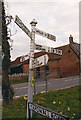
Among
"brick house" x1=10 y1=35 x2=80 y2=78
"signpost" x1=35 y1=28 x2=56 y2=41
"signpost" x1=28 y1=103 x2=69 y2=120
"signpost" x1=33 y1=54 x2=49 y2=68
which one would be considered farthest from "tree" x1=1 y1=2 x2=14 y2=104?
"brick house" x1=10 y1=35 x2=80 y2=78

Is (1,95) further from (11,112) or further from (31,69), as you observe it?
(31,69)

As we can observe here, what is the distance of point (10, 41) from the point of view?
11.2m

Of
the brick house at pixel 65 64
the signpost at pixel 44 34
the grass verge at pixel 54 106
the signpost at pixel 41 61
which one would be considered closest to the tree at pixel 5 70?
the grass verge at pixel 54 106

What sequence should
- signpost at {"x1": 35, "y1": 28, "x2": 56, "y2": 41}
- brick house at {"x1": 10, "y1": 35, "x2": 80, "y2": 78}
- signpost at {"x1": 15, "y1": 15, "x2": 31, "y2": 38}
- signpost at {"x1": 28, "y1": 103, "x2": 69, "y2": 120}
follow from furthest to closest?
1. brick house at {"x1": 10, "y1": 35, "x2": 80, "y2": 78}
2. signpost at {"x1": 35, "y1": 28, "x2": 56, "y2": 41}
3. signpost at {"x1": 15, "y1": 15, "x2": 31, "y2": 38}
4. signpost at {"x1": 28, "y1": 103, "x2": 69, "y2": 120}

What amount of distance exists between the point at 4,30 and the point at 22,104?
2882 mm

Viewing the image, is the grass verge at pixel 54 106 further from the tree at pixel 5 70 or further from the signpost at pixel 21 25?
the signpost at pixel 21 25

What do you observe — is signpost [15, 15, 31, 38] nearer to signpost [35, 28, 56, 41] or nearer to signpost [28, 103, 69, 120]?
signpost [35, 28, 56, 41]

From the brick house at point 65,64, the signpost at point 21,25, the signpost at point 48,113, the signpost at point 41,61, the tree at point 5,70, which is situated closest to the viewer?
the signpost at point 48,113

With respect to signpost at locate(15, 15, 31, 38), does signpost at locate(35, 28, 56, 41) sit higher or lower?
lower

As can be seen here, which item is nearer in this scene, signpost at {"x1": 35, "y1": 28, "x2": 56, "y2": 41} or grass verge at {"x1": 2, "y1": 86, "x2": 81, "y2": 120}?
signpost at {"x1": 35, "y1": 28, "x2": 56, "y2": 41}

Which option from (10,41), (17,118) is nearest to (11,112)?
(17,118)

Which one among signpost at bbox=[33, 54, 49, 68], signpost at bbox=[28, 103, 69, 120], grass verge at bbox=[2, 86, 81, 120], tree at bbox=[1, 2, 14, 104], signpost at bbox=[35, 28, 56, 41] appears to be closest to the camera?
signpost at bbox=[28, 103, 69, 120]

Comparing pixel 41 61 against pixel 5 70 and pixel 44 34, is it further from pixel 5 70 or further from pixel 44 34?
pixel 5 70

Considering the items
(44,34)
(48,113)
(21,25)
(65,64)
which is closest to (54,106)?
(44,34)
